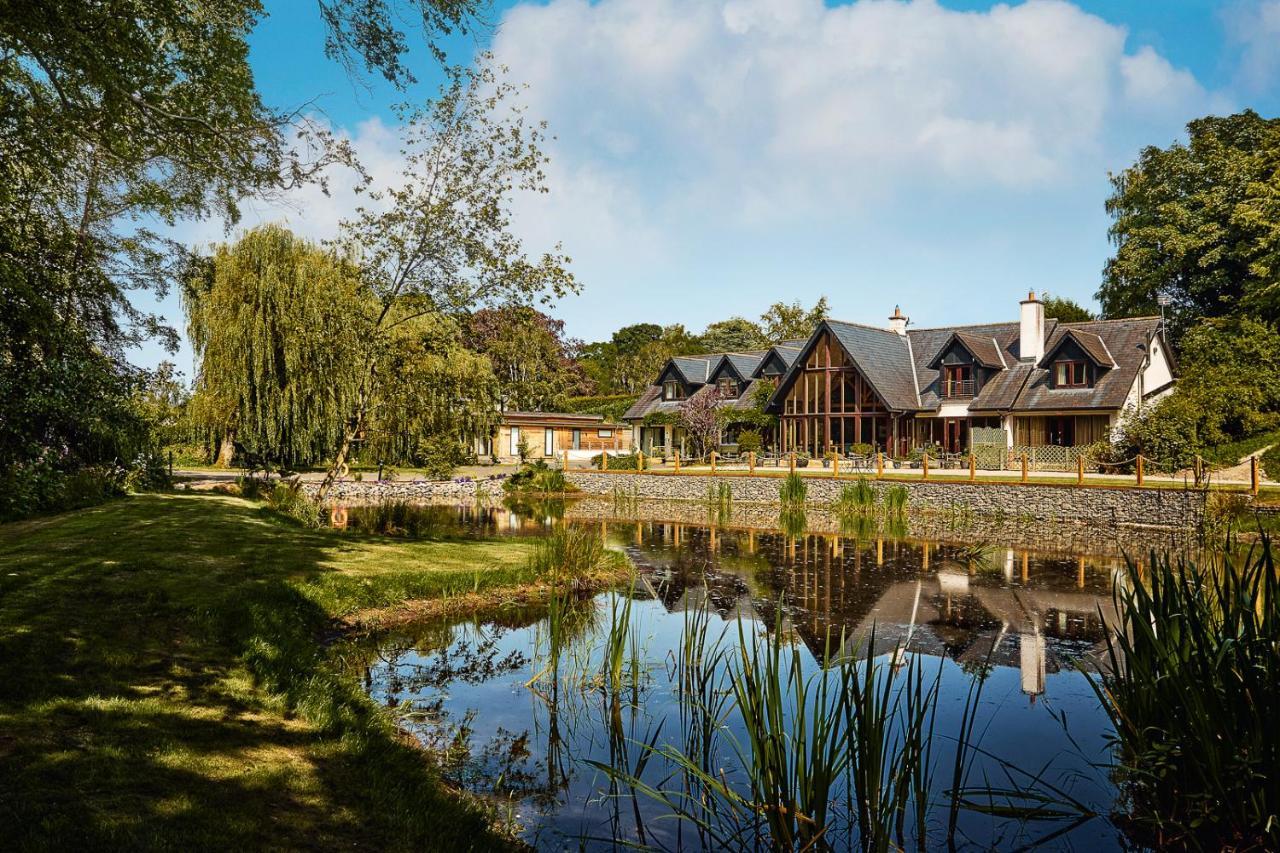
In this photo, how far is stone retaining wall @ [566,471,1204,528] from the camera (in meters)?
20.0

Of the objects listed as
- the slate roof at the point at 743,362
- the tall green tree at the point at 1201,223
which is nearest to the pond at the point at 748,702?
the tall green tree at the point at 1201,223

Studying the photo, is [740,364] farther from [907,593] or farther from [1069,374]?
[907,593]

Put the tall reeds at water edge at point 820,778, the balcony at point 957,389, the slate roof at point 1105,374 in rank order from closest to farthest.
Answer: the tall reeds at water edge at point 820,778, the slate roof at point 1105,374, the balcony at point 957,389

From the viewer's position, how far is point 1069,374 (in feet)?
102

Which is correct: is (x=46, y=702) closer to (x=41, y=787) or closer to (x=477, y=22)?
(x=41, y=787)

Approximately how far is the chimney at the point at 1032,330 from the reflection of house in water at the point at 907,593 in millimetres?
20226

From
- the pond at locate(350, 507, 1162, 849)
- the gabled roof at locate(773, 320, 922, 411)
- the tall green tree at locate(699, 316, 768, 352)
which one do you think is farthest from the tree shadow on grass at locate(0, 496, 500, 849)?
the tall green tree at locate(699, 316, 768, 352)

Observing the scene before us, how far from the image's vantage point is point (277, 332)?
26.9 metres

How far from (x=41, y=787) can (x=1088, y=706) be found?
724cm

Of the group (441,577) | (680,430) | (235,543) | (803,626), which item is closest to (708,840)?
(803,626)

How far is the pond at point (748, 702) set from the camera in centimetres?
448

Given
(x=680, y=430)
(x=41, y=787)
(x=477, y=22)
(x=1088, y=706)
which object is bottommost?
(x=1088, y=706)

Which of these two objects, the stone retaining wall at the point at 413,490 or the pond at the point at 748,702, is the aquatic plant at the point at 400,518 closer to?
the stone retaining wall at the point at 413,490

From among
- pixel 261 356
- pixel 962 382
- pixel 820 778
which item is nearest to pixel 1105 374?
pixel 962 382
